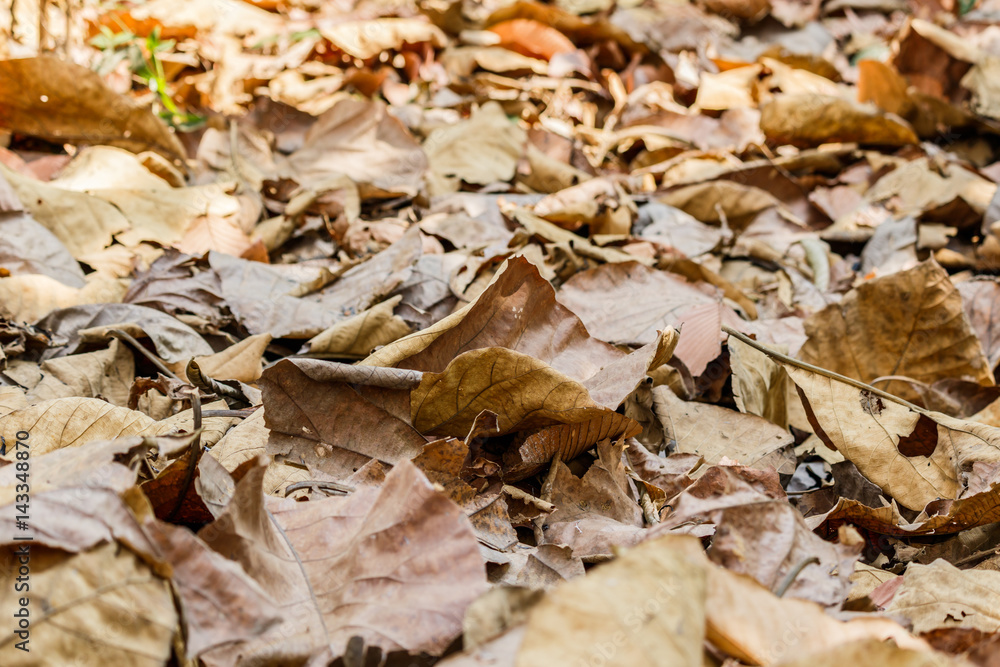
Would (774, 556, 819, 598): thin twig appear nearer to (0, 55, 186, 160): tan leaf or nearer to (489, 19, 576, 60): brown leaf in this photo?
(0, 55, 186, 160): tan leaf

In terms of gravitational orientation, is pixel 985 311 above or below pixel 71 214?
above

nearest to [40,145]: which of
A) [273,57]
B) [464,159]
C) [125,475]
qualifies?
[273,57]

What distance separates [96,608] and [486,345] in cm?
67

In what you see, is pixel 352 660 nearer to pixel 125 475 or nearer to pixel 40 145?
pixel 125 475

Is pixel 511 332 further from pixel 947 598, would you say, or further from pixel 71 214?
pixel 71 214

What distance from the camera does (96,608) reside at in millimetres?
706

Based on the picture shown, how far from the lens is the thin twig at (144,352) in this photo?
1.36 meters

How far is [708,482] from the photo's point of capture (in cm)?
108

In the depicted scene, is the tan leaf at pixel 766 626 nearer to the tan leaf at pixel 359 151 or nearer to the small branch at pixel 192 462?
the small branch at pixel 192 462

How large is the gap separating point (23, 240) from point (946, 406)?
212cm

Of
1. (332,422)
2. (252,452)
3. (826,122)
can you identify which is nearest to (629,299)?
(332,422)

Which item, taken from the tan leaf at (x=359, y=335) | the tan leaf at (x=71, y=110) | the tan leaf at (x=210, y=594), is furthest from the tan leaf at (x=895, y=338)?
the tan leaf at (x=71, y=110)

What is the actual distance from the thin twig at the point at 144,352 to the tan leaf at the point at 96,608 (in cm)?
67

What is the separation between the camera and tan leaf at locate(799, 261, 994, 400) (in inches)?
59.9
